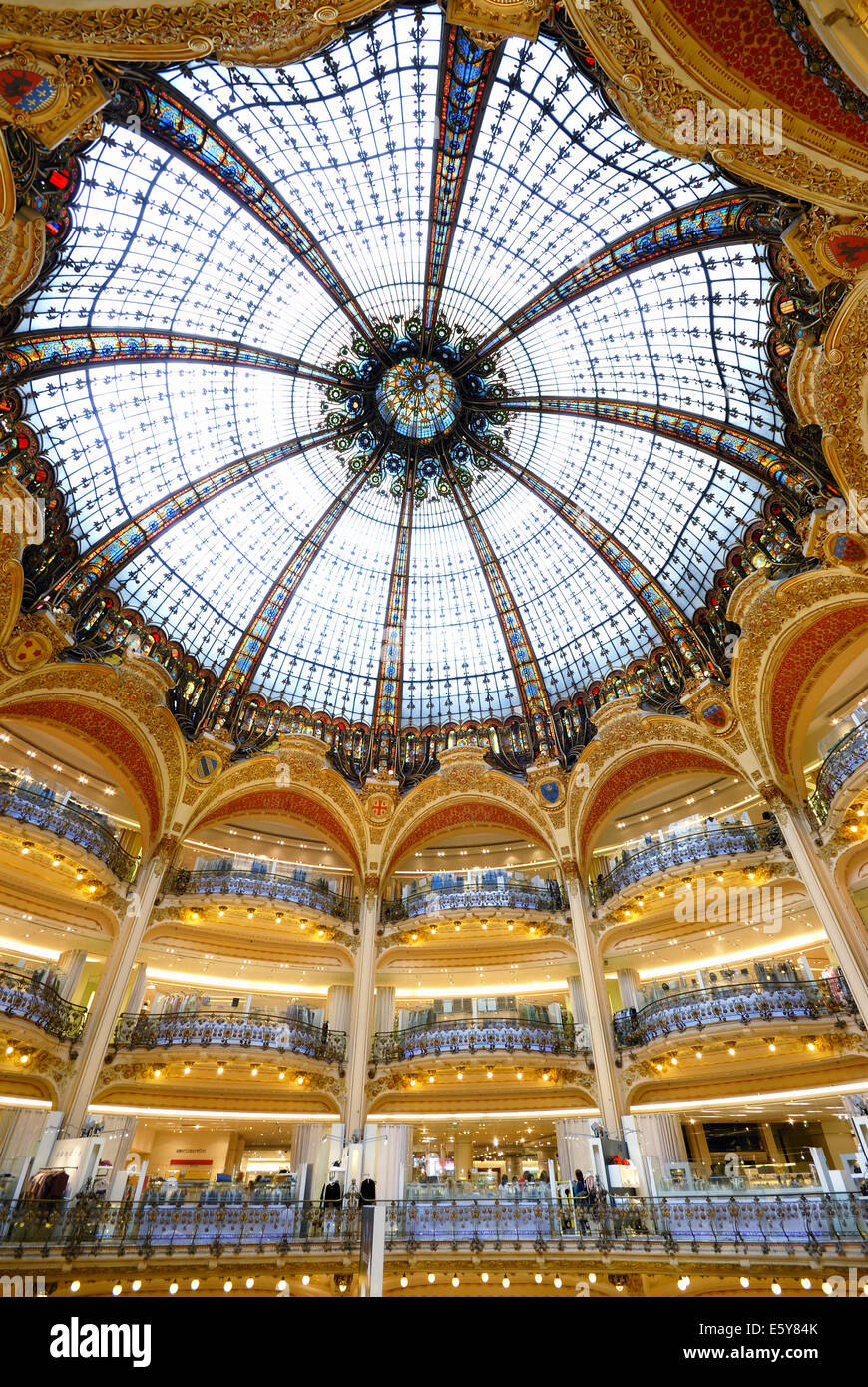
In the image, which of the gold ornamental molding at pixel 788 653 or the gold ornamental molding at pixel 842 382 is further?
the gold ornamental molding at pixel 788 653

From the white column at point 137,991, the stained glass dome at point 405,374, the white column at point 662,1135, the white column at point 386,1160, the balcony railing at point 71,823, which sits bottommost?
the white column at point 386,1160

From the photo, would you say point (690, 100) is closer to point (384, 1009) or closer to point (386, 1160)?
point (386, 1160)

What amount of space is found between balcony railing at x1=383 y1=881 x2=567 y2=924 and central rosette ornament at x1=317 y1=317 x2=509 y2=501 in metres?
17.2

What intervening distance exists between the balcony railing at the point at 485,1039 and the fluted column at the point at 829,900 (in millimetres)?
9784

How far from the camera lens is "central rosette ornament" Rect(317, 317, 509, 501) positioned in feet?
85.1

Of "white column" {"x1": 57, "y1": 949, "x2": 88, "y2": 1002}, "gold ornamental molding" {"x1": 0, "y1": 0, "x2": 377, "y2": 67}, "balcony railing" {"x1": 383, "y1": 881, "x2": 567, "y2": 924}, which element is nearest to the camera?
"gold ornamental molding" {"x1": 0, "y1": 0, "x2": 377, "y2": 67}

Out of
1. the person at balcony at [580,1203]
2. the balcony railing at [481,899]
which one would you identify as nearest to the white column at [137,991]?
the balcony railing at [481,899]

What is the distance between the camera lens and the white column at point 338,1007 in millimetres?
28128

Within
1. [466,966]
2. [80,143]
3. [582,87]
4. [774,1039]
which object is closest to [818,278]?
[582,87]


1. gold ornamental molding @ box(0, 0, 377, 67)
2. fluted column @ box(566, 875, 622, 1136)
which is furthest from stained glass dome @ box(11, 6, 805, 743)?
fluted column @ box(566, 875, 622, 1136)

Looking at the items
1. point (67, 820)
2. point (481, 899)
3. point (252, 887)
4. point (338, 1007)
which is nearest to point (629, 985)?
point (481, 899)

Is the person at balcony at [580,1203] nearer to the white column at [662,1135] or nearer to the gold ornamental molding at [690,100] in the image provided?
the white column at [662,1135]

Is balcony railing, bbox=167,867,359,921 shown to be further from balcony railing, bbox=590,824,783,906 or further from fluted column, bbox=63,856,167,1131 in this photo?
balcony railing, bbox=590,824,783,906

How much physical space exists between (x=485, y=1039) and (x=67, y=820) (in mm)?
17117
